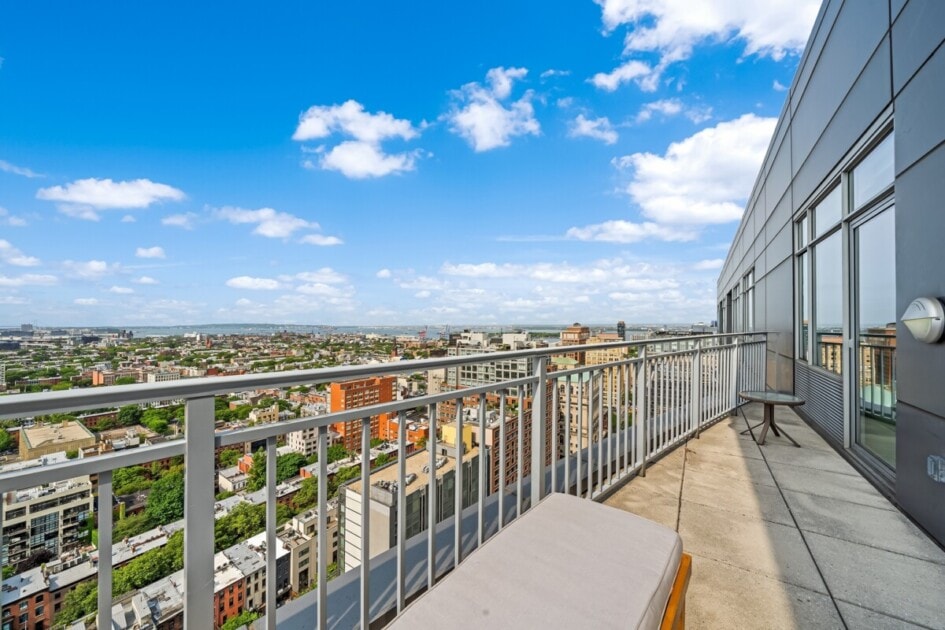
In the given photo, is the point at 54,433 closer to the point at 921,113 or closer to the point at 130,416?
the point at 130,416

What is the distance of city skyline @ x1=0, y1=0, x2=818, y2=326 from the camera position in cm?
1081

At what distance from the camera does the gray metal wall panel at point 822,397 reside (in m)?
4.18

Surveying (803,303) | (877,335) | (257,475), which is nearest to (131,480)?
(257,475)

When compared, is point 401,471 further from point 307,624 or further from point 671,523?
point 671,523

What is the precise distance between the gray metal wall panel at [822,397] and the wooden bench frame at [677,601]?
13.3 feet

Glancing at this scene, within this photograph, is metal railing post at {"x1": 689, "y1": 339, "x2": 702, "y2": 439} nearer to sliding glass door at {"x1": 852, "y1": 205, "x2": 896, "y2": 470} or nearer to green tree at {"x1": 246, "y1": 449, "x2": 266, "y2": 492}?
sliding glass door at {"x1": 852, "y1": 205, "x2": 896, "y2": 470}

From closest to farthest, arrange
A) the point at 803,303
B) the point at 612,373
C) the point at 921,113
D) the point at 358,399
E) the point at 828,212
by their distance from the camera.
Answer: the point at 358,399 < the point at 921,113 < the point at 612,373 < the point at 828,212 < the point at 803,303

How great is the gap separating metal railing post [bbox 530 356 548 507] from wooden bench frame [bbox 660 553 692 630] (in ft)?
3.23

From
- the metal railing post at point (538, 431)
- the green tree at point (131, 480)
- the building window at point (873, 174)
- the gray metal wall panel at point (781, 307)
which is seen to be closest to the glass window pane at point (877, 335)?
the building window at point (873, 174)

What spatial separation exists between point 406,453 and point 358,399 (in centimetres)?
34

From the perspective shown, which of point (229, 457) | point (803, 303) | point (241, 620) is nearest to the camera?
point (229, 457)

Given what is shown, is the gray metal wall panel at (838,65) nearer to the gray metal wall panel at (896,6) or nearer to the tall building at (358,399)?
the gray metal wall panel at (896,6)

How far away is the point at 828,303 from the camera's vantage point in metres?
4.64

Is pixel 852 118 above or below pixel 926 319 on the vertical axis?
above
